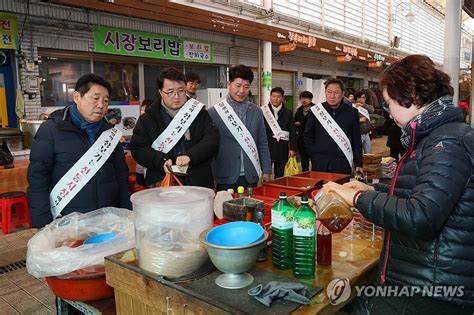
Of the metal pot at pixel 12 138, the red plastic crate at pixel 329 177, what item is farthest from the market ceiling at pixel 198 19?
the red plastic crate at pixel 329 177

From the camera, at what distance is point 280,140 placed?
5711 mm

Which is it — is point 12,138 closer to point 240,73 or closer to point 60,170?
point 60,170

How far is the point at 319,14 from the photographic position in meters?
12.0

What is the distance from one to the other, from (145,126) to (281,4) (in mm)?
8869

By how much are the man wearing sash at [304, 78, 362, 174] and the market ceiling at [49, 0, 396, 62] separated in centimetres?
417

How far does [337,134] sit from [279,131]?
175 centimetres

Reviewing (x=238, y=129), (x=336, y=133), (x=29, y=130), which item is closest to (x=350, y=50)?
(x=336, y=133)

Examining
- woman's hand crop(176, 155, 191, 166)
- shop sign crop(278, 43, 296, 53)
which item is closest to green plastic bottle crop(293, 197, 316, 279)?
woman's hand crop(176, 155, 191, 166)

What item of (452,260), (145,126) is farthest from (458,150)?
(145,126)

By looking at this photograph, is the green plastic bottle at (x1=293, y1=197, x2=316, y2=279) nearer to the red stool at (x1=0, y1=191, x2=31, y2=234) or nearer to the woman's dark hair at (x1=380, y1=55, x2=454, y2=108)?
the woman's dark hair at (x1=380, y1=55, x2=454, y2=108)

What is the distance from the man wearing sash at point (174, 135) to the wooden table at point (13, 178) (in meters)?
2.82

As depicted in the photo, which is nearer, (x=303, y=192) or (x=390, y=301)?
(x=390, y=301)

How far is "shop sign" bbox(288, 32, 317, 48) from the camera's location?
10.0 meters

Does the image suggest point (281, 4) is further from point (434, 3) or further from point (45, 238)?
point (434, 3)
